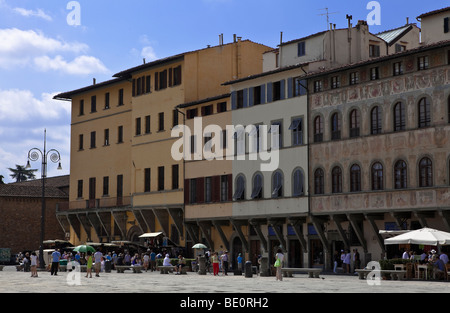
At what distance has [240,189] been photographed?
53281 millimetres

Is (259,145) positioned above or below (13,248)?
above

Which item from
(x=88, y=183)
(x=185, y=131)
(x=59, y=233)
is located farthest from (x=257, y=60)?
(x=59, y=233)

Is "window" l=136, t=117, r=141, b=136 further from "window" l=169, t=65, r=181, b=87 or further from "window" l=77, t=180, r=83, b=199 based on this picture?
"window" l=77, t=180, r=83, b=199

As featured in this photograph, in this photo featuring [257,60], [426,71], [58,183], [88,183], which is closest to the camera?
[426,71]

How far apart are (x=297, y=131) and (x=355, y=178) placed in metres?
5.40

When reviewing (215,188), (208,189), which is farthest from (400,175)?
(208,189)

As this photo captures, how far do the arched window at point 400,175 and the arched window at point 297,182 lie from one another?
6867 mm

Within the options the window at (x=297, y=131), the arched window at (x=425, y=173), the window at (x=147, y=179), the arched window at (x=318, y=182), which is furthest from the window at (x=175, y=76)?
the arched window at (x=425, y=173)

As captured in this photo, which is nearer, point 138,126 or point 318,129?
point 318,129

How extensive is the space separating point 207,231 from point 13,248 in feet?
82.0

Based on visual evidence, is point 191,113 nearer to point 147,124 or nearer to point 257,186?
point 147,124

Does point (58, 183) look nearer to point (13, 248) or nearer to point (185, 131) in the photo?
point (13, 248)

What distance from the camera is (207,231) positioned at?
56562mm

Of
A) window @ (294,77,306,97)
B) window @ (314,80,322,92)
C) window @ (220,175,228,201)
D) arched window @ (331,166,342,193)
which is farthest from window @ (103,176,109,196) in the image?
arched window @ (331,166,342,193)
